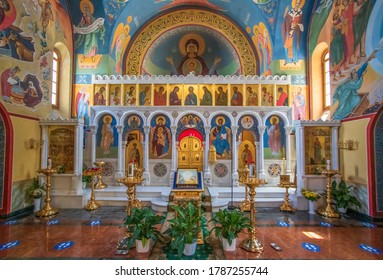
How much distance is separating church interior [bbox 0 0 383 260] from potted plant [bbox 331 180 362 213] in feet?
0.19

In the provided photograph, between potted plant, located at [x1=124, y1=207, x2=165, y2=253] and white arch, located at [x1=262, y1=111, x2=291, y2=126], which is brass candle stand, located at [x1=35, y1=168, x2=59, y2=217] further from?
white arch, located at [x1=262, y1=111, x2=291, y2=126]

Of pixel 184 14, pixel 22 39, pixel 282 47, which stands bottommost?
pixel 22 39

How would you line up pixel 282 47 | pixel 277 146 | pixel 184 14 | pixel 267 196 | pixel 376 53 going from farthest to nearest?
pixel 184 14, pixel 282 47, pixel 277 146, pixel 267 196, pixel 376 53

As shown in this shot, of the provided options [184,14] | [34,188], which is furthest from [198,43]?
[34,188]

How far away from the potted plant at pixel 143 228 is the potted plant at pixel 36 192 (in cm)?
488

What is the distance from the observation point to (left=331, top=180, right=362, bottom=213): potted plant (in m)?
7.18

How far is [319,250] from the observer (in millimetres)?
4738

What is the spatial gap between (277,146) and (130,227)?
333 inches

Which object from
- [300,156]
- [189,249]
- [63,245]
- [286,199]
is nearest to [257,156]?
[300,156]

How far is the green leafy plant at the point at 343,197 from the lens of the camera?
7.18 meters

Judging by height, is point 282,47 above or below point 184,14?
below

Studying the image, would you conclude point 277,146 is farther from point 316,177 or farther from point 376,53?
point 376,53

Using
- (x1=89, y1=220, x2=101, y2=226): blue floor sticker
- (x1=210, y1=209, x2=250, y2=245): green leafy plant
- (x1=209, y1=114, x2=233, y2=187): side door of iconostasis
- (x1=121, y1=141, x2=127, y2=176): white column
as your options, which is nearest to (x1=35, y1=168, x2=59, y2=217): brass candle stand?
(x1=89, y1=220, x2=101, y2=226): blue floor sticker

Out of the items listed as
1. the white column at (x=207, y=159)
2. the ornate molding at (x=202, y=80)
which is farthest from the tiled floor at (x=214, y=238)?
the ornate molding at (x=202, y=80)
